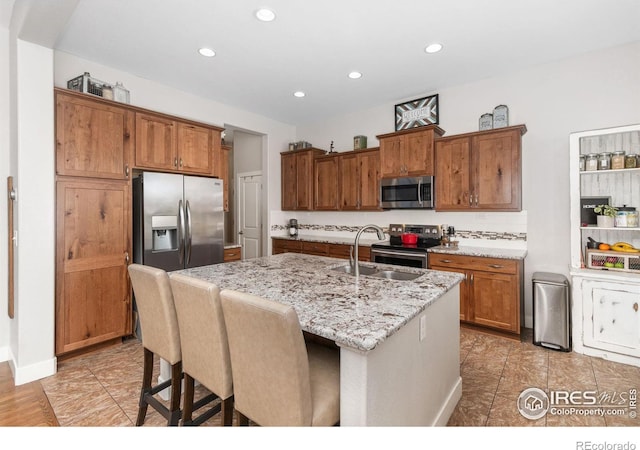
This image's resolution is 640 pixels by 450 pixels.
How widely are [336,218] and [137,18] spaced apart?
3.63 m

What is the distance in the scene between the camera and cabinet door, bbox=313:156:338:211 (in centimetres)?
494

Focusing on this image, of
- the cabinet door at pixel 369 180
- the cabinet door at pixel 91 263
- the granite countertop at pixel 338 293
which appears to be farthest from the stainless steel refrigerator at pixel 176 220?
the cabinet door at pixel 369 180

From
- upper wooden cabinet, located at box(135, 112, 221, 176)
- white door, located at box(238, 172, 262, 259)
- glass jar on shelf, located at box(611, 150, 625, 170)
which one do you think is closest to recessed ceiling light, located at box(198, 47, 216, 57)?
upper wooden cabinet, located at box(135, 112, 221, 176)

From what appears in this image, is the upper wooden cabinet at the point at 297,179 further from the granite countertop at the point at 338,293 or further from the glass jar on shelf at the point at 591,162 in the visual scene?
the glass jar on shelf at the point at 591,162

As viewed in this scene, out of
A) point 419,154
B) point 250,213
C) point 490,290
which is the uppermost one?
point 419,154

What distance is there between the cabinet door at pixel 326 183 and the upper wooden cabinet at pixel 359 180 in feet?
0.31

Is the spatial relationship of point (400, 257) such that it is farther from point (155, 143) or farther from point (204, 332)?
point (155, 143)

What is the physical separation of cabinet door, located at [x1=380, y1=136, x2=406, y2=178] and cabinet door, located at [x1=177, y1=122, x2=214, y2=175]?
7.32ft

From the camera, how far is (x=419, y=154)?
3.98m

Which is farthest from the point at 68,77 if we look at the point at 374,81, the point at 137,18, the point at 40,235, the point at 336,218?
the point at 336,218

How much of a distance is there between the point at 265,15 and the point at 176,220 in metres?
2.15

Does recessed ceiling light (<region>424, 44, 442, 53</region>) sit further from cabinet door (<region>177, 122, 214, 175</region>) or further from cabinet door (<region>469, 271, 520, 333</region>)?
cabinet door (<region>177, 122, 214, 175</region>)

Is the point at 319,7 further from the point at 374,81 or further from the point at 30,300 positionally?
the point at 30,300

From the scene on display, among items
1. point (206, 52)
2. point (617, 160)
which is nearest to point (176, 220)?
point (206, 52)
